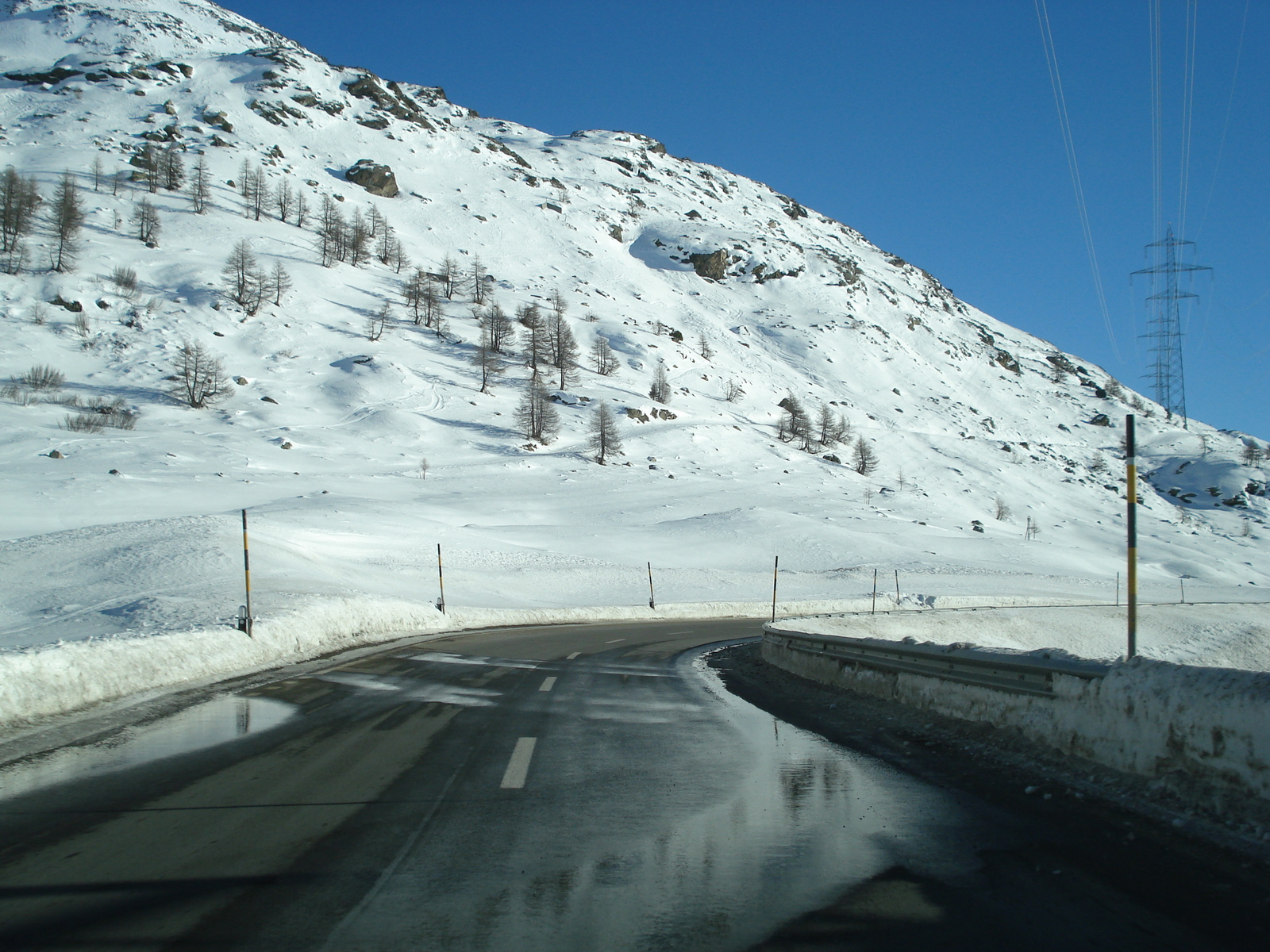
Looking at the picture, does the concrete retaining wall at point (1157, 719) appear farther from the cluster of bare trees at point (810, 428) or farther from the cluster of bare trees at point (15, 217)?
the cluster of bare trees at point (15, 217)

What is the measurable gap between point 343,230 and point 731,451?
74.7m

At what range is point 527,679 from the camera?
525 inches

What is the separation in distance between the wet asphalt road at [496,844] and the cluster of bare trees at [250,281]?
312 ft

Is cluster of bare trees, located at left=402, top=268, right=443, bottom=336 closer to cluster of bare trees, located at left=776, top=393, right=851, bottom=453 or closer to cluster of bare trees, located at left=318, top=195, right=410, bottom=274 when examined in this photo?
cluster of bare trees, located at left=318, top=195, right=410, bottom=274

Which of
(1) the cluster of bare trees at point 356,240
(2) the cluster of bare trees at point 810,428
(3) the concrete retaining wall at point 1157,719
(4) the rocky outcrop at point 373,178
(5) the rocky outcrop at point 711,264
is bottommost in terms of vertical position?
(3) the concrete retaining wall at point 1157,719

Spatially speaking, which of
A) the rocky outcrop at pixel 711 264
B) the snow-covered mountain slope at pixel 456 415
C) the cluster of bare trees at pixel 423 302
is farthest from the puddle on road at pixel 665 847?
the rocky outcrop at pixel 711 264

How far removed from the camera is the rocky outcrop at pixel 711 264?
184000 mm

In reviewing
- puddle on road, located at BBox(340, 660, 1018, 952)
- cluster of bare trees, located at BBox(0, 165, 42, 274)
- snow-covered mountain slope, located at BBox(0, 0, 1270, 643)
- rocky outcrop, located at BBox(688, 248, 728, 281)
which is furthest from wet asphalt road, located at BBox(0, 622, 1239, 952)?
rocky outcrop, located at BBox(688, 248, 728, 281)

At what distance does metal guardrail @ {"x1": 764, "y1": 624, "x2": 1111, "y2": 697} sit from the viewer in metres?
7.70

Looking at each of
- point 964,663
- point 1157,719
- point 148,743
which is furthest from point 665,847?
point 148,743

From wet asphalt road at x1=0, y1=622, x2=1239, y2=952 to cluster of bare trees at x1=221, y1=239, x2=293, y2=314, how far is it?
95.1 m

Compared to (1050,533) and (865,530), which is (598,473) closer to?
(865,530)

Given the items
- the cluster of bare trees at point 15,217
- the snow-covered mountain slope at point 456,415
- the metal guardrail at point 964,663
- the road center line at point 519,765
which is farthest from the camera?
the cluster of bare trees at point 15,217

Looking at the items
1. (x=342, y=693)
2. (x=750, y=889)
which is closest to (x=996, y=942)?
(x=750, y=889)
